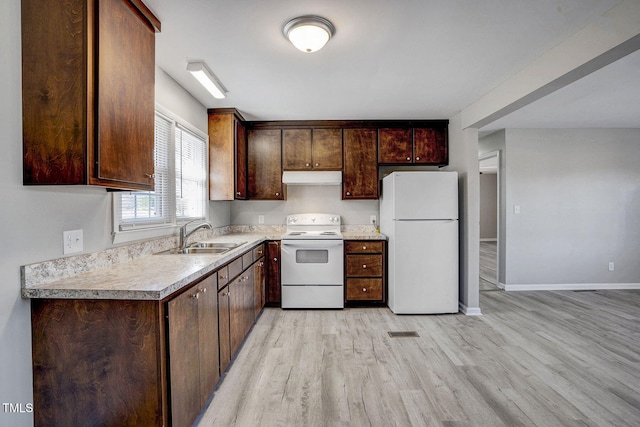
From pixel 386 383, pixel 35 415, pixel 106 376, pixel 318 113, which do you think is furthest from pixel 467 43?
pixel 35 415

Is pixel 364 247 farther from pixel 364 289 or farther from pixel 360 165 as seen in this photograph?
pixel 360 165

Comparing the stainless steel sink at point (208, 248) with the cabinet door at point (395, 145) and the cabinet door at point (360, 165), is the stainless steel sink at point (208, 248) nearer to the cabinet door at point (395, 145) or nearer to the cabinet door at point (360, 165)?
the cabinet door at point (360, 165)

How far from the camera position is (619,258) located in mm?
4328

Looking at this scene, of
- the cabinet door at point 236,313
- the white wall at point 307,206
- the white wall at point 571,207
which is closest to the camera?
the cabinet door at point 236,313

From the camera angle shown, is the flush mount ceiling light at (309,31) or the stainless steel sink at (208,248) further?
the stainless steel sink at (208,248)

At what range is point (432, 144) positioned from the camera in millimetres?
3805

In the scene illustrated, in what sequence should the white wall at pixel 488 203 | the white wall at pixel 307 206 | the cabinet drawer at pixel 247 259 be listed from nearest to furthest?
the cabinet drawer at pixel 247 259 → the white wall at pixel 307 206 → the white wall at pixel 488 203

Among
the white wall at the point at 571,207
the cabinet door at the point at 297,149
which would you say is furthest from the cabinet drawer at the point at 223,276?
the white wall at the point at 571,207

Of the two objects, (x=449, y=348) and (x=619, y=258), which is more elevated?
(x=619, y=258)

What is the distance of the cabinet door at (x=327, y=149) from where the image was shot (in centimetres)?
381

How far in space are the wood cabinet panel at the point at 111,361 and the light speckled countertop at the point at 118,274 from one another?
0.17 feet

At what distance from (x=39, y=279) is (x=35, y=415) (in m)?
0.59

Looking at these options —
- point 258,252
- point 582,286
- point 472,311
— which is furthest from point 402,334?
point 582,286

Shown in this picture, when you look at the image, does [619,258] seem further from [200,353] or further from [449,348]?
[200,353]
